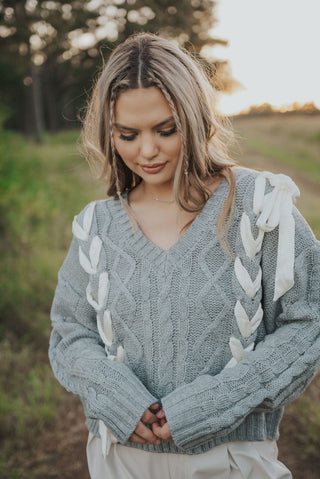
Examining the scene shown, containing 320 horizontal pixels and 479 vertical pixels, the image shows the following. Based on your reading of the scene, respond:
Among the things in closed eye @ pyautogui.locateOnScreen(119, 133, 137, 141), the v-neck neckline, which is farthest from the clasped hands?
closed eye @ pyautogui.locateOnScreen(119, 133, 137, 141)

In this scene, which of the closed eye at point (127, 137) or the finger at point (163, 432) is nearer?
the finger at point (163, 432)

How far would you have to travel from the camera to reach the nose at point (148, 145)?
1.42 meters

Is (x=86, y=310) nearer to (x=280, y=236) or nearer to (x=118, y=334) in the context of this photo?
(x=118, y=334)

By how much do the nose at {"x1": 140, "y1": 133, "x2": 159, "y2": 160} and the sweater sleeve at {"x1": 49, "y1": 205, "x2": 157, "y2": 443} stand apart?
1.70ft

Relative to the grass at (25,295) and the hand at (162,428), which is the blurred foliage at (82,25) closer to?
the grass at (25,295)

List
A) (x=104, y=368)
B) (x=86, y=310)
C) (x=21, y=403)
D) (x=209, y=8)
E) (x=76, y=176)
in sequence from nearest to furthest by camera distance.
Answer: (x=104, y=368), (x=86, y=310), (x=21, y=403), (x=76, y=176), (x=209, y=8)

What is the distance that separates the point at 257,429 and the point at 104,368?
1.83 ft

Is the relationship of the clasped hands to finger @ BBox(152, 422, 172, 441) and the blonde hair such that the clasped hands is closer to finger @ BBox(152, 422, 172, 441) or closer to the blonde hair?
finger @ BBox(152, 422, 172, 441)

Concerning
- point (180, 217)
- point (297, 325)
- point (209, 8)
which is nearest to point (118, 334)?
point (180, 217)

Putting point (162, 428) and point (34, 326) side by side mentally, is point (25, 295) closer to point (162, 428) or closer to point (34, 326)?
point (34, 326)

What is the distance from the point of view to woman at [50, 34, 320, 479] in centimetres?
136

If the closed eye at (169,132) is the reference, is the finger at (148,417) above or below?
below

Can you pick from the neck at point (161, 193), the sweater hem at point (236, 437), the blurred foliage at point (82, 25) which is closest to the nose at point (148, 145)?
the neck at point (161, 193)

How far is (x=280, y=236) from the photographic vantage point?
1.36 metres
